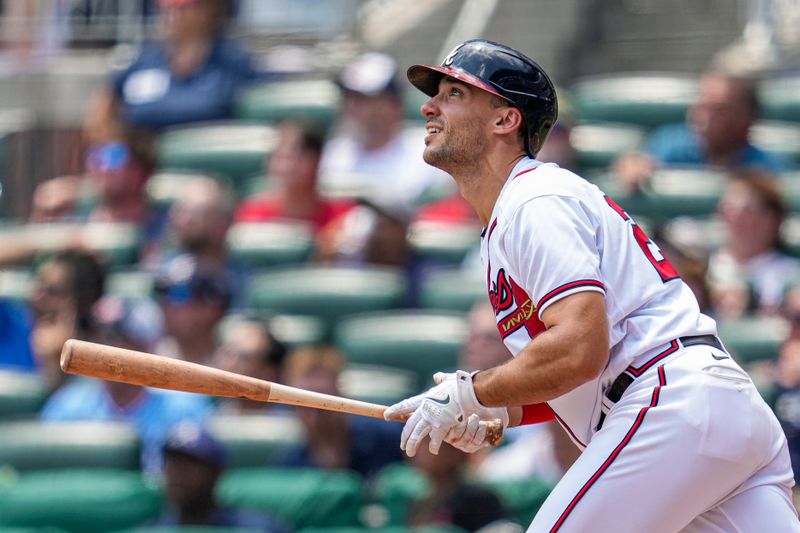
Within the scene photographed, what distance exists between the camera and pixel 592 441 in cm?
298

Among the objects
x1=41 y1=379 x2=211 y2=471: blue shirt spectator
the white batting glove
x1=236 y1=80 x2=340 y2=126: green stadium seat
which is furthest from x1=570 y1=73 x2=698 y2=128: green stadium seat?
the white batting glove

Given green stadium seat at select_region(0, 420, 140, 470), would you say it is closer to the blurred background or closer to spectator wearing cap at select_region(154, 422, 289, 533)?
the blurred background

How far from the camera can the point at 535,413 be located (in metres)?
3.44

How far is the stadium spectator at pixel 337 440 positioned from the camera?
5.48 m

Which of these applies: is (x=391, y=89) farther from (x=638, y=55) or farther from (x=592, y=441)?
(x=592, y=441)

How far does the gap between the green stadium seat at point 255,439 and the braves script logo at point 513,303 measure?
8.45 ft

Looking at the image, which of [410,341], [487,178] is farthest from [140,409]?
[487,178]

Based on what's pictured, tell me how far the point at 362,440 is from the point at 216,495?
0.61 meters

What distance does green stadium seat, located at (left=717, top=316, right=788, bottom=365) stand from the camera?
5625 millimetres

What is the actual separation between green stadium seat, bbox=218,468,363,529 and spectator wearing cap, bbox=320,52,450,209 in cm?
181

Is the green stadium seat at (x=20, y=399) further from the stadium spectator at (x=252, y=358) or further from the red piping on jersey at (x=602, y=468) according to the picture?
the red piping on jersey at (x=602, y=468)

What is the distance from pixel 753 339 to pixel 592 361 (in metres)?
3.06

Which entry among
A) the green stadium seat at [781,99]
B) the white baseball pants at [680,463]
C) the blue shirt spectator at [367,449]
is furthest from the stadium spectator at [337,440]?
the green stadium seat at [781,99]

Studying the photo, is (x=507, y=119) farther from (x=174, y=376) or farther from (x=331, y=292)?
(x=331, y=292)
